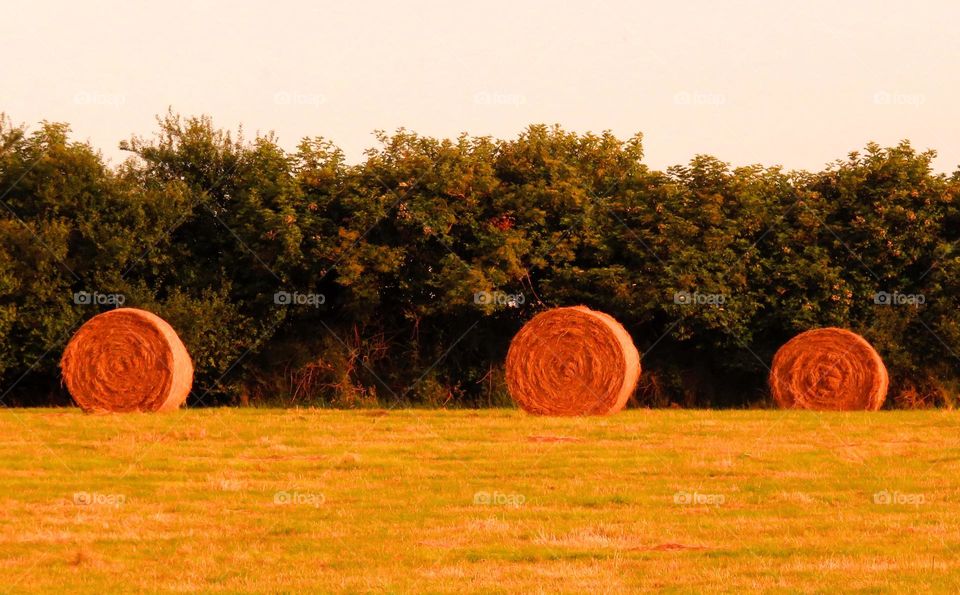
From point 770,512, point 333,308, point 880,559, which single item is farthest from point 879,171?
point 880,559

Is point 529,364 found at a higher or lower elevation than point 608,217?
lower

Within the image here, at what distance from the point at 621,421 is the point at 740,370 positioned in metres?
7.30

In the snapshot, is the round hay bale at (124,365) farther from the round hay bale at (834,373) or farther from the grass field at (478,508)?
the round hay bale at (834,373)

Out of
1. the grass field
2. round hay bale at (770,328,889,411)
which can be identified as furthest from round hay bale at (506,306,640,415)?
round hay bale at (770,328,889,411)

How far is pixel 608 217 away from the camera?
30.6 m

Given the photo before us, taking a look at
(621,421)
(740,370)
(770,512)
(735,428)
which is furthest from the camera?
(740,370)

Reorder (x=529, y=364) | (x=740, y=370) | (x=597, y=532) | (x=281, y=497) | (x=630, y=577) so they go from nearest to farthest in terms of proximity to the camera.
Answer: (x=630, y=577)
(x=597, y=532)
(x=281, y=497)
(x=529, y=364)
(x=740, y=370)

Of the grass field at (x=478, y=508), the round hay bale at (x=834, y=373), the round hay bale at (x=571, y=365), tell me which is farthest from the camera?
the round hay bale at (x=834, y=373)

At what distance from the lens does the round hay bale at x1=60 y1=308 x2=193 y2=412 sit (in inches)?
999

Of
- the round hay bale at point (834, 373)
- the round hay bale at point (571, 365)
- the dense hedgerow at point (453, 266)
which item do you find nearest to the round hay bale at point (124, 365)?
the dense hedgerow at point (453, 266)

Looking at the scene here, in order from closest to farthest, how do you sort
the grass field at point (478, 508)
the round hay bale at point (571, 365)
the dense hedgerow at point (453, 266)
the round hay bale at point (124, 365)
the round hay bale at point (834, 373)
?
the grass field at point (478, 508)
the round hay bale at point (571, 365)
the round hay bale at point (124, 365)
the round hay bale at point (834, 373)
the dense hedgerow at point (453, 266)

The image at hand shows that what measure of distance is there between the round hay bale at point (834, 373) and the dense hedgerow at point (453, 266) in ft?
7.56

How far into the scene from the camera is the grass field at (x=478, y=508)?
1030 cm

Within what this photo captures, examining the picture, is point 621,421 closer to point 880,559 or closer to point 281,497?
point 281,497
